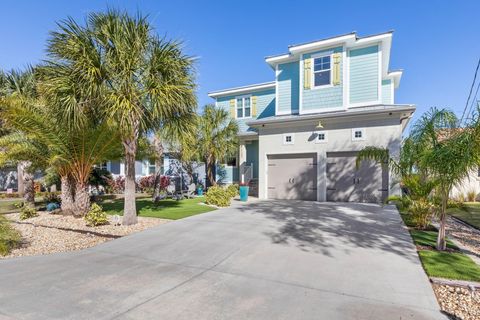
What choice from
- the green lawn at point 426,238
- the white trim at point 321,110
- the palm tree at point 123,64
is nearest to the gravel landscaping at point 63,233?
the palm tree at point 123,64

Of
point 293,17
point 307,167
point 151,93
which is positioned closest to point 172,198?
point 307,167

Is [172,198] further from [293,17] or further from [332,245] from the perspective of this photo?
[293,17]

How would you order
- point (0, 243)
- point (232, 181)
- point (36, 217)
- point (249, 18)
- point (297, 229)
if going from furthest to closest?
point (232, 181)
point (249, 18)
point (36, 217)
point (297, 229)
point (0, 243)

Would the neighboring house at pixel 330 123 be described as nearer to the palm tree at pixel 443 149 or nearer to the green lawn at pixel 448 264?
the palm tree at pixel 443 149

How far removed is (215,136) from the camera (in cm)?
1636

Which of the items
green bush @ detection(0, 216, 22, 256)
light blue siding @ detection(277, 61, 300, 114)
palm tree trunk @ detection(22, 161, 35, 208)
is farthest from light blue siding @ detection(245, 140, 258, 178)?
green bush @ detection(0, 216, 22, 256)

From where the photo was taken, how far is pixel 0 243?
18.6 ft

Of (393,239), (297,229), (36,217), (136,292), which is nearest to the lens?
(136,292)

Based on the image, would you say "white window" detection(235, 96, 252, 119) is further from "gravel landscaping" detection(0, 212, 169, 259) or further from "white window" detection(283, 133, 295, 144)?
"gravel landscaping" detection(0, 212, 169, 259)

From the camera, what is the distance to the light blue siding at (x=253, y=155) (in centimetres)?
1820

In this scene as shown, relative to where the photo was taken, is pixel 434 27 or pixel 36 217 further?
pixel 434 27

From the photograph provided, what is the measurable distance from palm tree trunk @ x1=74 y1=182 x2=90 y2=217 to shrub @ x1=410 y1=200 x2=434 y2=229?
11349 millimetres

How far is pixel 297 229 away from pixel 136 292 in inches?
194

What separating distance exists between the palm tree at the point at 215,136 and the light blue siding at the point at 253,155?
174 centimetres
